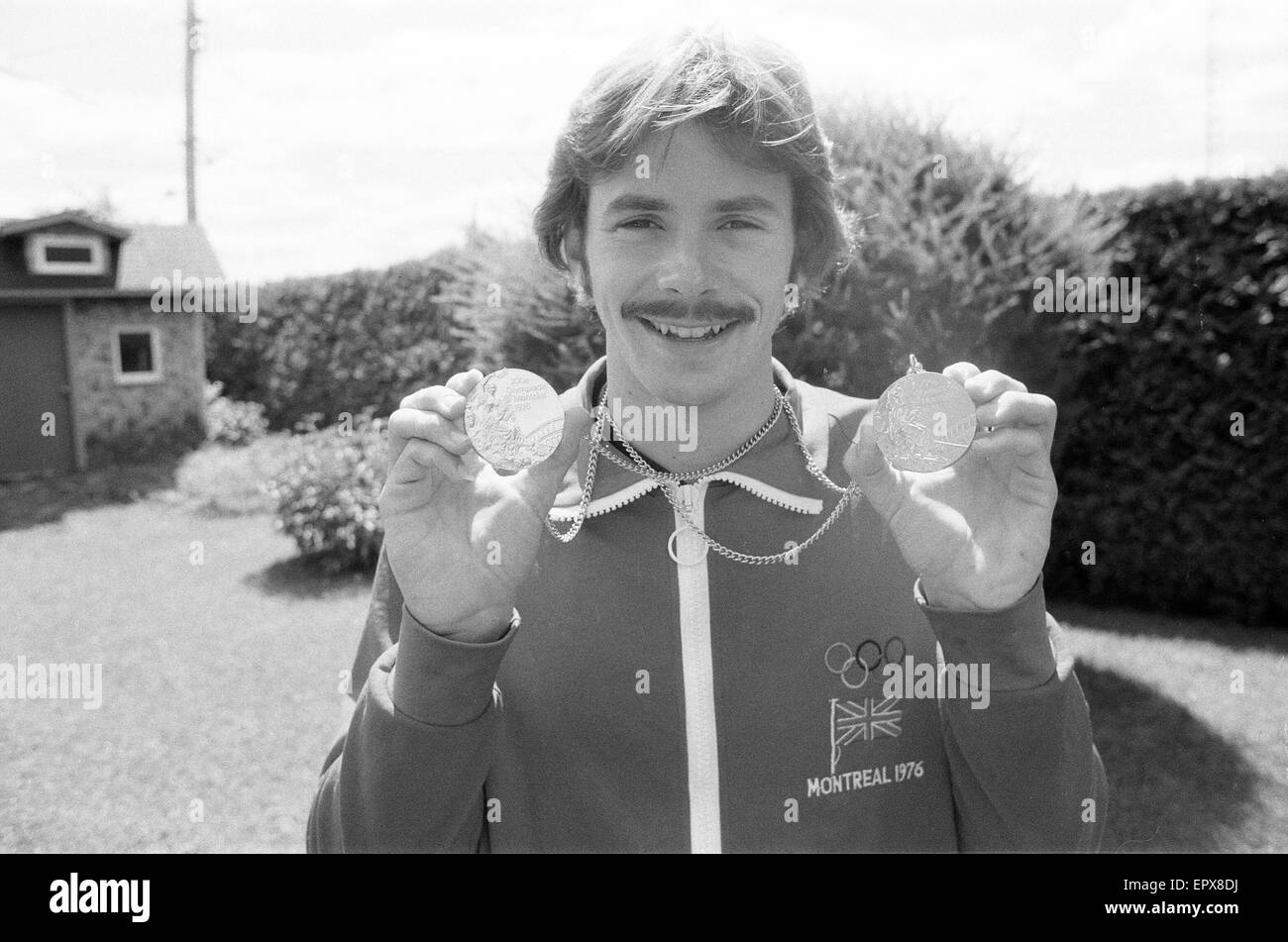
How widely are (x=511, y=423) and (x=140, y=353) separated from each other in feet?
60.7

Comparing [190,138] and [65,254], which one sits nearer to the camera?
[65,254]

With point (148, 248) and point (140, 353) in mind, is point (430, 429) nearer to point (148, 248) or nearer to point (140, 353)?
point (140, 353)

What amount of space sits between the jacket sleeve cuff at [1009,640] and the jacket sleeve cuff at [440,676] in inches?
30.3

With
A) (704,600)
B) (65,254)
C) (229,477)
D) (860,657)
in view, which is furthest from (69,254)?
(860,657)

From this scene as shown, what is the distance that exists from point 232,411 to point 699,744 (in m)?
19.9

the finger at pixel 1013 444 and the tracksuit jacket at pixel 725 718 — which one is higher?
the finger at pixel 1013 444

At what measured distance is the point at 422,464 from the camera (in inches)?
64.4

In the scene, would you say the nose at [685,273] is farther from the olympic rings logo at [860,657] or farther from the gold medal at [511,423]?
the olympic rings logo at [860,657]

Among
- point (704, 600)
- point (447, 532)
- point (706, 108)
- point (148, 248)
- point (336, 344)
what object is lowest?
point (704, 600)

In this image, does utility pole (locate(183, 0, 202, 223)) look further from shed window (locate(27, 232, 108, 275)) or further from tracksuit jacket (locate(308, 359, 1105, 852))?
tracksuit jacket (locate(308, 359, 1105, 852))

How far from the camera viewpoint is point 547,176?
6.89ft

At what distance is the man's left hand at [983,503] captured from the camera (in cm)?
166

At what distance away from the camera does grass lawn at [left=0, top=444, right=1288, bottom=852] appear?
495cm

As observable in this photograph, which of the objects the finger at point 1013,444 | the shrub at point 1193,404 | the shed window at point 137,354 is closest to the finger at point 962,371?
the finger at point 1013,444
